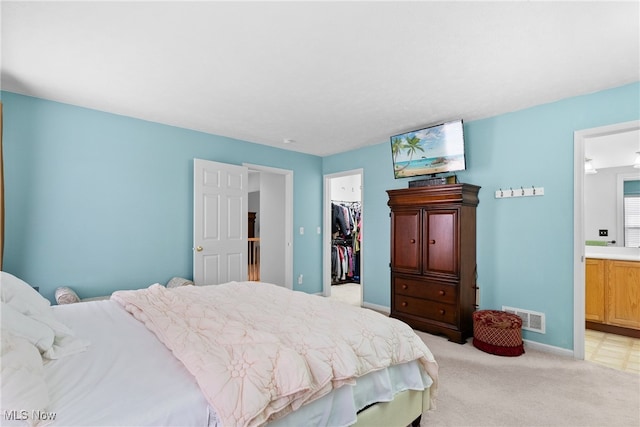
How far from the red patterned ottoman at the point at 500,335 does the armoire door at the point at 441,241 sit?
22.0 inches

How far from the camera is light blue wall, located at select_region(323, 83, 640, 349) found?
306 centimetres

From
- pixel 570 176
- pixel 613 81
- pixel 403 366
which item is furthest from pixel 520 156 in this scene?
pixel 403 366

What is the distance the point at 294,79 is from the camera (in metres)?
2.69

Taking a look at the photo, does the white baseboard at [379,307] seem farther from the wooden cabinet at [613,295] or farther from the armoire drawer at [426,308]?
the wooden cabinet at [613,295]

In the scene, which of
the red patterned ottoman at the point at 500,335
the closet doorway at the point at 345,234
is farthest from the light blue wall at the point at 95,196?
the red patterned ottoman at the point at 500,335

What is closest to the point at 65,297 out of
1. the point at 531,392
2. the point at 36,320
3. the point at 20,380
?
the point at 36,320

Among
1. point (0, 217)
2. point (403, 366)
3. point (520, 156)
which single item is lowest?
point (403, 366)

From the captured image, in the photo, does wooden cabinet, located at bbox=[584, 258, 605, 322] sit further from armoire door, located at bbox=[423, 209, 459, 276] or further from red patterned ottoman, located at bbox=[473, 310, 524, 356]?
armoire door, located at bbox=[423, 209, 459, 276]

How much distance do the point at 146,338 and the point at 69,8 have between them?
73.2 inches

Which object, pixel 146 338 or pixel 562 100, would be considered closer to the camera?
pixel 146 338

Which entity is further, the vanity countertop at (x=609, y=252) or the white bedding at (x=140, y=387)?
the vanity countertop at (x=609, y=252)

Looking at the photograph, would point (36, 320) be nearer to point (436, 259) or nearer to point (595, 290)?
point (436, 259)

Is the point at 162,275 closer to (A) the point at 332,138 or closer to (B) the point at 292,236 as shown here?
(B) the point at 292,236

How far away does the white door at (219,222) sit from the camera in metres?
4.04
